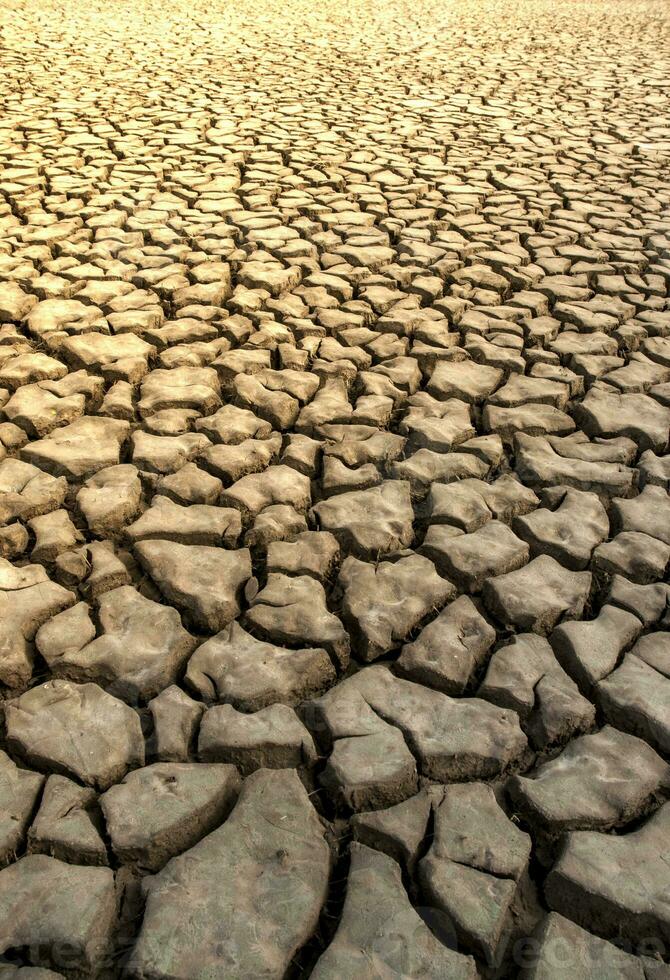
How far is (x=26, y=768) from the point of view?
1292 mm

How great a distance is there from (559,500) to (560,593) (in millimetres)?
358

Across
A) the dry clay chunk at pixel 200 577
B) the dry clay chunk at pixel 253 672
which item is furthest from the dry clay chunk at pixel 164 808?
the dry clay chunk at pixel 200 577

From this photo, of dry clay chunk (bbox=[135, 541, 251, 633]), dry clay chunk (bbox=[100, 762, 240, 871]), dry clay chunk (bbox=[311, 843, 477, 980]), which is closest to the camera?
dry clay chunk (bbox=[311, 843, 477, 980])

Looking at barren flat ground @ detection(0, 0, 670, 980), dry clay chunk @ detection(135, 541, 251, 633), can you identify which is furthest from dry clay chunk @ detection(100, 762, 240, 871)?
dry clay chunk @ detection(135, 541, 251, 633)

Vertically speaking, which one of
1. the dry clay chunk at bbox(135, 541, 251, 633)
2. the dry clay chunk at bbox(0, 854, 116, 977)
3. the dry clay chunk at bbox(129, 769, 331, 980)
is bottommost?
the dry clay chunk at bbox(0, 854, 116, 977)

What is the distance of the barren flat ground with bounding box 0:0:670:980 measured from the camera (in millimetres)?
1123

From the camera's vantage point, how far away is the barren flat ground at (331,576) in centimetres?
112

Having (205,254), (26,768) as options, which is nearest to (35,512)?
(26,768)

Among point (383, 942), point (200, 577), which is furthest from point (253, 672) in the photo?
point (383, 942)

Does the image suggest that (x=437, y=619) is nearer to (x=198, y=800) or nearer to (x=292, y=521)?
(x=292, y=521)

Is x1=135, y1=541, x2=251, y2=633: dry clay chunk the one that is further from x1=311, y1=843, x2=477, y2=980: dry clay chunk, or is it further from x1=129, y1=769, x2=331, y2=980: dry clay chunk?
x1=311, y1=843, x2=477, y2=980: dry clay chunk

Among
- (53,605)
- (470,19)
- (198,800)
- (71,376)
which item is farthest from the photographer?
(470,19)

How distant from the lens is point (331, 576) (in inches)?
68.0

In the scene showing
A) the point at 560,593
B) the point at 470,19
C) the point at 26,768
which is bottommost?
the point at 26,768
